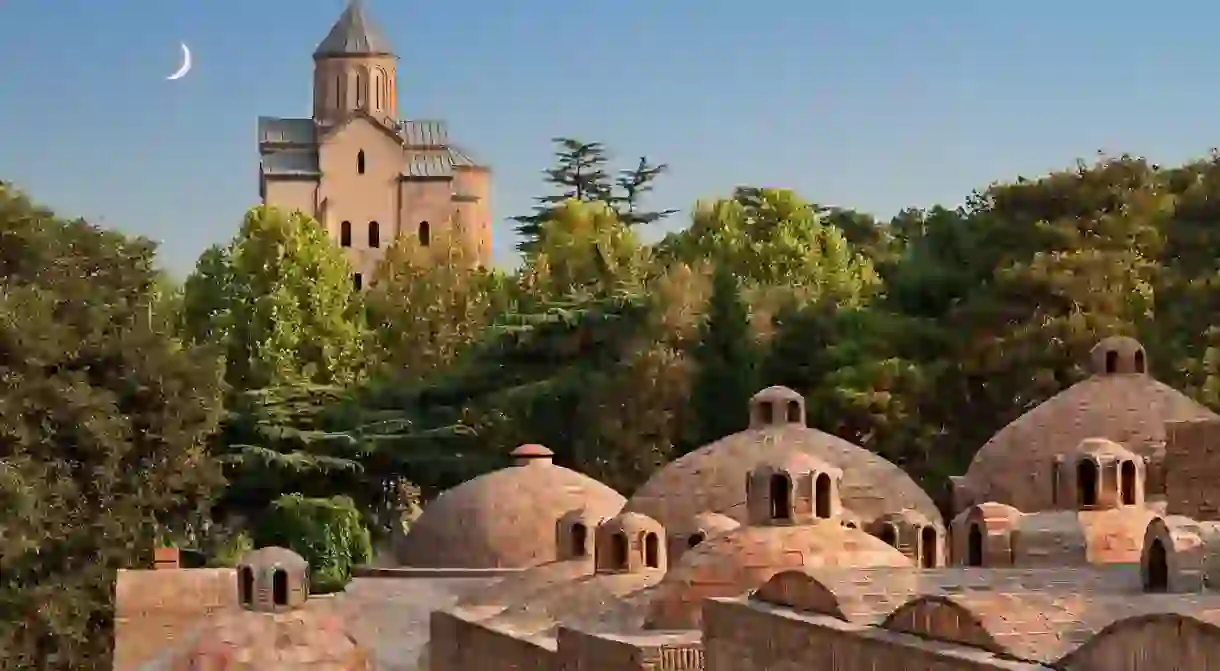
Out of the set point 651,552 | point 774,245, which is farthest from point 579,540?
point 774,245

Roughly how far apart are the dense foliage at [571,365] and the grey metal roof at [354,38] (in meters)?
11.3

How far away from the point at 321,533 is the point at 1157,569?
972 inches

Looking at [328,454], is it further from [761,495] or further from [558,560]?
[761,495]

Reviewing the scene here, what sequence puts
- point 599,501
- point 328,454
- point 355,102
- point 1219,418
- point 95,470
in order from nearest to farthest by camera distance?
1. point 1219,418
2. point 599,501
3. point 95,470
4. point 328,454
5. point 355,102

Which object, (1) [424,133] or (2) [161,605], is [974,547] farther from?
(1) [424,133]

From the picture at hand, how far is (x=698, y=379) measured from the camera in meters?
35.4

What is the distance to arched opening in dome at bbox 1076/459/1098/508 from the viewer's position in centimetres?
1748

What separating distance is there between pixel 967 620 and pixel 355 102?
155ft

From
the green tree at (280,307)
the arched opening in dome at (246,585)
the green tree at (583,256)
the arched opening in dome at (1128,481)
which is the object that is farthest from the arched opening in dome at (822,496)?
the green tree at (280,307)

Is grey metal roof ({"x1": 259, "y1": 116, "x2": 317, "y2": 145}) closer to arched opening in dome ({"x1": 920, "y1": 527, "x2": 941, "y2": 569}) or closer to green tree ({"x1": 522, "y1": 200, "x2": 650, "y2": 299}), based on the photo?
green tree ({"x1": 522, "y1": 200, "x2": 650, "y2": 299})

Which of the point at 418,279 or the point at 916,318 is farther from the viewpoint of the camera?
the point at 418,279

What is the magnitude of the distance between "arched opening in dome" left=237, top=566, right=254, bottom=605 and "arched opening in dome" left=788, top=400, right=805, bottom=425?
6630 mm

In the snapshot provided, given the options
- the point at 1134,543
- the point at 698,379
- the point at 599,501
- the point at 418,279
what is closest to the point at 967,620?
the point at 1134,543

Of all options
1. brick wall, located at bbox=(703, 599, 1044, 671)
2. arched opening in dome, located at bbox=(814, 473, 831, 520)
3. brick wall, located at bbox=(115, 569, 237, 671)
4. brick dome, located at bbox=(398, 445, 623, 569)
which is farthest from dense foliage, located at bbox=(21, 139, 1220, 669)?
brick wall, located at bbox=(703, 599, 1044, 671)
